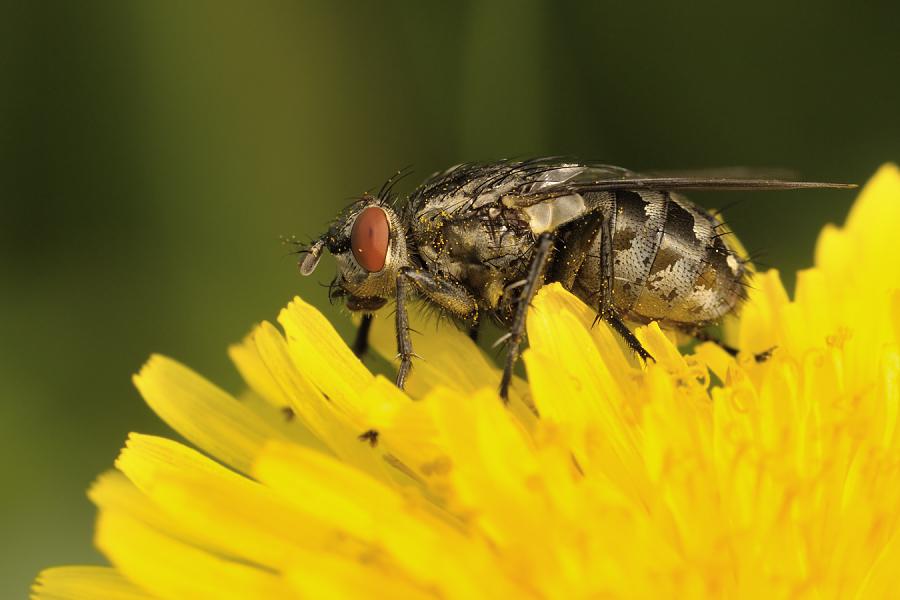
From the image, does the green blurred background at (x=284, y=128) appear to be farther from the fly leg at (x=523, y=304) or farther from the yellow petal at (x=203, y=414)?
the fly leg at (x=523, y=304)

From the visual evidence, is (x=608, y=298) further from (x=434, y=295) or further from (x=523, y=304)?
(x=434, y=295)

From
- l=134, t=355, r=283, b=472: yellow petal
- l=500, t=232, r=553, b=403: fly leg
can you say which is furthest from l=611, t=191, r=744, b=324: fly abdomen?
l=134, t=355, r=283, b=472: yellow petal

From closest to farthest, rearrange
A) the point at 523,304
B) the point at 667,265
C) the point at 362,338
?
1. the point at 523,304
2. the point at 667,265
3. the point at 362,338

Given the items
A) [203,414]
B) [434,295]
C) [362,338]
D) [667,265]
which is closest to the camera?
[203,414]

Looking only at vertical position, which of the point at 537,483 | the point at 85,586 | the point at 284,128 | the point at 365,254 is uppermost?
the point at 284,128

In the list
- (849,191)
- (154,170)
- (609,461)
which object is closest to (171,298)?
(154,170)

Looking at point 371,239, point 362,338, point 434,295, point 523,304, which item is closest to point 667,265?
point 523,304

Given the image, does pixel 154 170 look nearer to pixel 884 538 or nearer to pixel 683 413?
pixel 683 413
